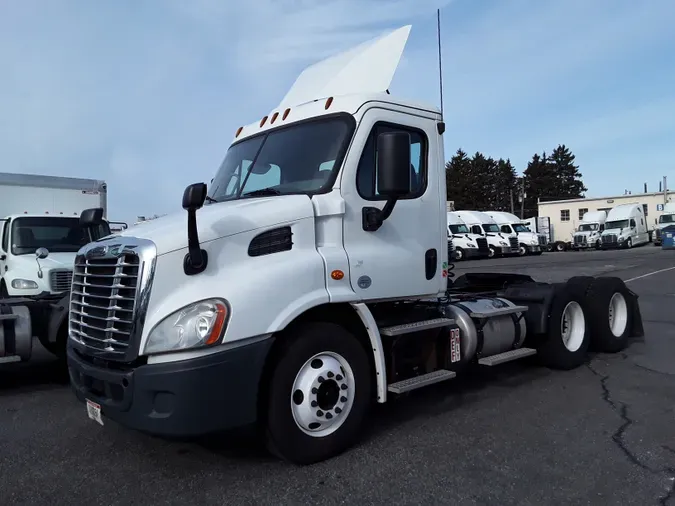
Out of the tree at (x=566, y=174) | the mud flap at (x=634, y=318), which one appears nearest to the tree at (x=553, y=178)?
the tree at (x=566, y=174)

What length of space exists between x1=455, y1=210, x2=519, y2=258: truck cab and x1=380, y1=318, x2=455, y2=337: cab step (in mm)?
32714

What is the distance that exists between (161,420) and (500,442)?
8.59 ft

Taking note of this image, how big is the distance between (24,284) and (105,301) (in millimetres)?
5445

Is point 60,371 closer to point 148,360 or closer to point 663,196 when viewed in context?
point 148,360

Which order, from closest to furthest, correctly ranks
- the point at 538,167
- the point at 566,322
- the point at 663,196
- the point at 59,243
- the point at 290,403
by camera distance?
the point at 290,403 < the point at 566,322 < the point at 59,243 < the point at 663,196 < the point at 538,167

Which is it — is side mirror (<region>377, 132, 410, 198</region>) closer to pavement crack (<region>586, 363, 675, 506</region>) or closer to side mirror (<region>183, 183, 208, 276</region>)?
side mirror (<region>183, 183, 208, 276</region>)

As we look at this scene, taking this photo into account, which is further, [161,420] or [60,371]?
[60,371]

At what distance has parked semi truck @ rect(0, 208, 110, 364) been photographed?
6.12 m

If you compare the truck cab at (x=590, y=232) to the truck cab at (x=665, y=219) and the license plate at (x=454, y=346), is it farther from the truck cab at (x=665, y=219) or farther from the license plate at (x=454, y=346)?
the license plate at (x=454, y=346)

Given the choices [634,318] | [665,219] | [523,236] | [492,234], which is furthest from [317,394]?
[665,219]

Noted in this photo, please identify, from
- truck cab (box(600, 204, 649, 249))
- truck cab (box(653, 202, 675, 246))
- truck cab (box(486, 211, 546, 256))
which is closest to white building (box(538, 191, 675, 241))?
truck cab (box(653, 202, 675, 246))

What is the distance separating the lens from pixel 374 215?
4.66 metres

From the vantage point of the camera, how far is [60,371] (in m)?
7.60

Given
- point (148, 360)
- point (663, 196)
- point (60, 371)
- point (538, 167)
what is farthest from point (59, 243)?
point (538, 167)
